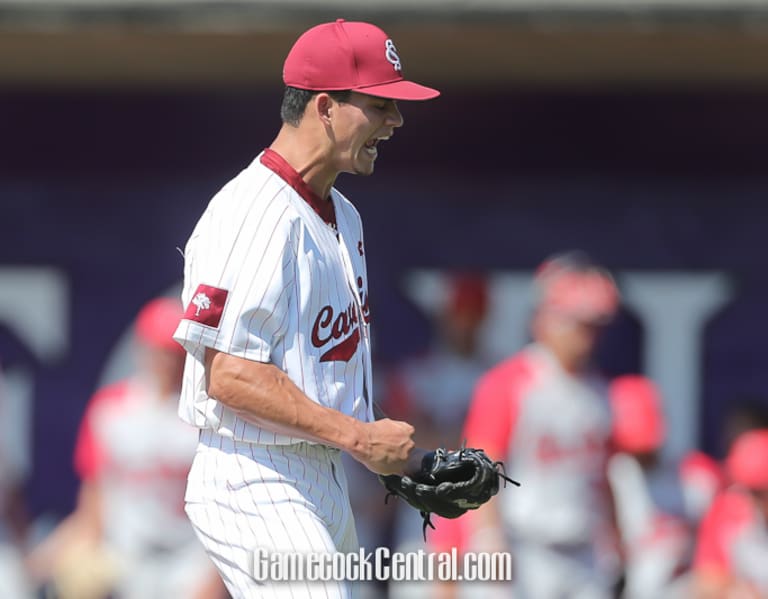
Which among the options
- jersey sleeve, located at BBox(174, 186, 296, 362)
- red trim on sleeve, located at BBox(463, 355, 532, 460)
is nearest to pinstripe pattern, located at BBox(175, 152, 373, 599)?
jersey sleeve, located at BBox(174, 186, 296, 362)

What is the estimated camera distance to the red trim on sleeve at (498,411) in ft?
16.8

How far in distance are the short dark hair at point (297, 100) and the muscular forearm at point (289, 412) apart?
1.57ft

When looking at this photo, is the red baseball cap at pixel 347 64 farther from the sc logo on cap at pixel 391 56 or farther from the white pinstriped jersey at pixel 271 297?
the white pinstriped jersey at pixel 271 297

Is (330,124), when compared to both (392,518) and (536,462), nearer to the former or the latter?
(536,462)

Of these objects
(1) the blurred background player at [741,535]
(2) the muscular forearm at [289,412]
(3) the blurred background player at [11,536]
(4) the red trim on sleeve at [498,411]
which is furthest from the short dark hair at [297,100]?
(3) the blurred background player at [11,536]

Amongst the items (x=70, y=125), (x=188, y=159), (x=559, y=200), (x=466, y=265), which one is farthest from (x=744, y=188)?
(x=70, y=125)

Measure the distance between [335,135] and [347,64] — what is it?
0.43ft

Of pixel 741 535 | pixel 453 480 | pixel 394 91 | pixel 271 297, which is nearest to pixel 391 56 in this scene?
pixel 394 91

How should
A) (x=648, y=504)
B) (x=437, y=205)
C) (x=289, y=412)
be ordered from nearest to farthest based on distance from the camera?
(x=289, y=412)
(x=648, y=504)
(x=437, y=205)

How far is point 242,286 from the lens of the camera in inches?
108

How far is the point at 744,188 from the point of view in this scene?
21.2 feet

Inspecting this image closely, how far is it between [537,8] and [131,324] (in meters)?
2.27

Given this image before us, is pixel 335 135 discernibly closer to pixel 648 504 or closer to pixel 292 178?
pixel 292 178

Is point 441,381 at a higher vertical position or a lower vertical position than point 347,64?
lower
